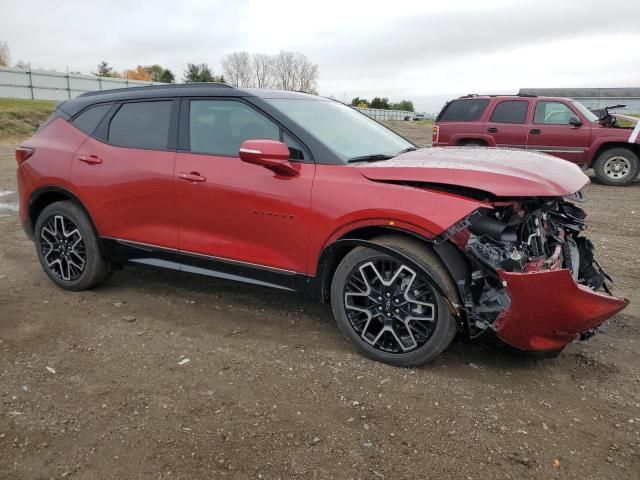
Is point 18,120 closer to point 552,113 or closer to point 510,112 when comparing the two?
point 510,112

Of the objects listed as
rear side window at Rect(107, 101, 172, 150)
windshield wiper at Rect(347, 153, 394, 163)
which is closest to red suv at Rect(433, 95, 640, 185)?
windshield wiper at Rect(347, 153, 394, 163)

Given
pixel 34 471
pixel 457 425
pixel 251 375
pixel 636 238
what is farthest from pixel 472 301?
pixel 636 238

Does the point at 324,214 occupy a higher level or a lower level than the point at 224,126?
lower

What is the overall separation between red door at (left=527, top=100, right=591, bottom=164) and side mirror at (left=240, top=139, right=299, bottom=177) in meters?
9.06

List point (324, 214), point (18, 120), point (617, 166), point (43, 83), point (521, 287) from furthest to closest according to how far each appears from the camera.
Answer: point (43, 83), point (18, 120), point (617, 166), point (324, 214), point (521, 287)

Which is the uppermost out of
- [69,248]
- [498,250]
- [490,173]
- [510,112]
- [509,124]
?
[510,112]

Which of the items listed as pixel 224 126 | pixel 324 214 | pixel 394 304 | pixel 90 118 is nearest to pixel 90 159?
pixel 90 118

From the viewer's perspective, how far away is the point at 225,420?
2701 mm

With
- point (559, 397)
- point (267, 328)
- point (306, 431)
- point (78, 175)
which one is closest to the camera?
point (306, 431)

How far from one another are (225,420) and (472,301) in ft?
5.03

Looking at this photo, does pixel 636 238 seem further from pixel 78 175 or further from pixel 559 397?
pixel 78 175

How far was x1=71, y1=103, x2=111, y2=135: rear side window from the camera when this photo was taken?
4.32 metres

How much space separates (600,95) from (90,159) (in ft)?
196

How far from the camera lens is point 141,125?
13.4 feet
